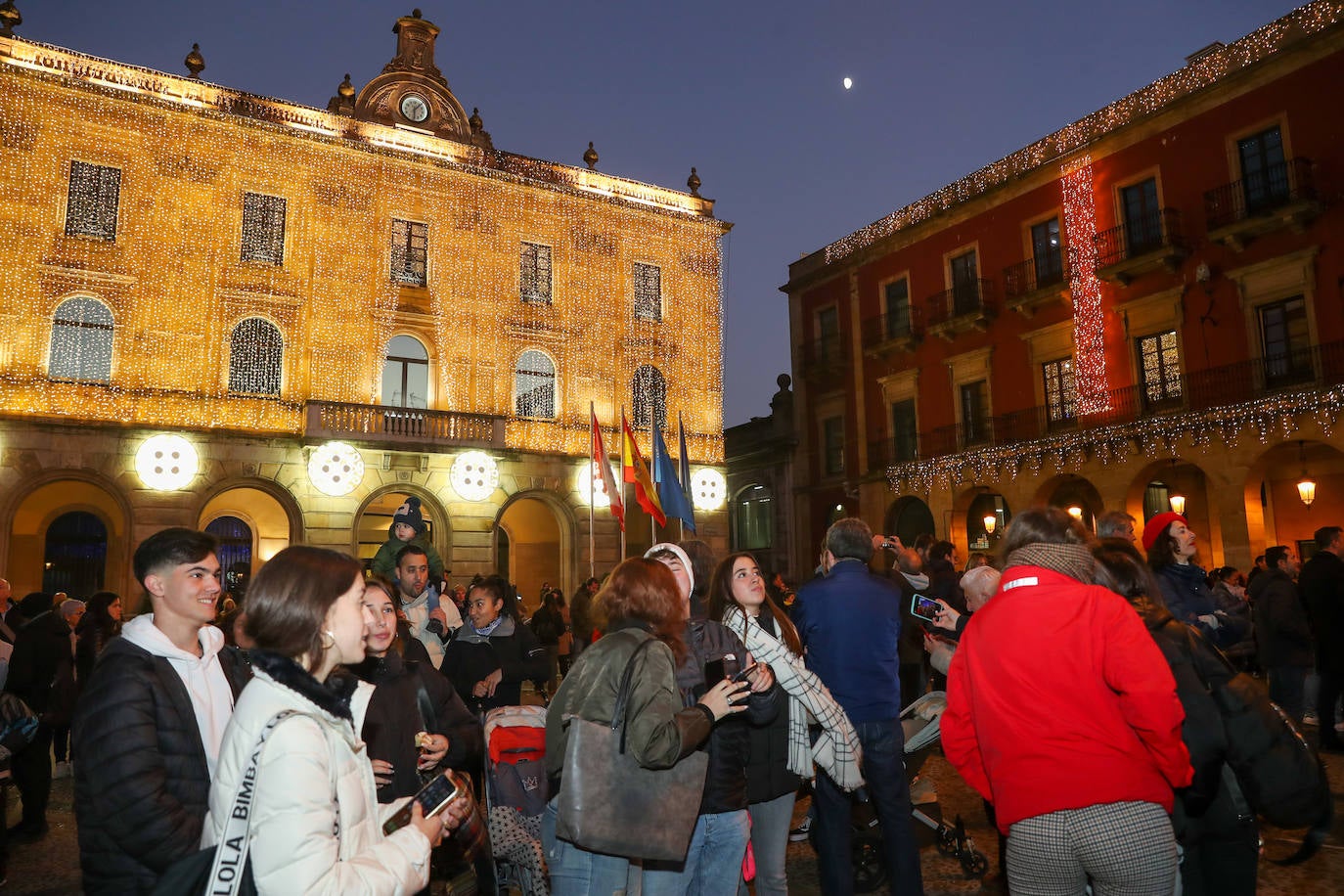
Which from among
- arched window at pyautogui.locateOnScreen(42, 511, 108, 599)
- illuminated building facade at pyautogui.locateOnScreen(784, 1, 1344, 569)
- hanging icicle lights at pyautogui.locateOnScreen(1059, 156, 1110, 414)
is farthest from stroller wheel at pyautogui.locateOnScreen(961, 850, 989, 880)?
arched window at pyautogui.locateOnScreen(42, 511, 108, 599)

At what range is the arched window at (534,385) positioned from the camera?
22406 millimetres

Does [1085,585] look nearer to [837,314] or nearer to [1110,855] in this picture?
[1110,855]

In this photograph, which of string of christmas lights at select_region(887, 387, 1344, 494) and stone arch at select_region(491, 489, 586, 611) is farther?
stone arch at select_region(491, 489, 586, 611)

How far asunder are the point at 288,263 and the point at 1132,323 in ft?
63.6

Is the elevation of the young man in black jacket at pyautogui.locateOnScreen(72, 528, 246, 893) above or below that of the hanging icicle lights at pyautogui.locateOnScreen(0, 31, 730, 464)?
below

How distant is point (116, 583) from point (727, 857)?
18789 millimetres

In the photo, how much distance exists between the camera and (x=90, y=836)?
2.68 m

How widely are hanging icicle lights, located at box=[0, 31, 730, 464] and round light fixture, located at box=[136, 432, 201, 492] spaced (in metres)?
0.52

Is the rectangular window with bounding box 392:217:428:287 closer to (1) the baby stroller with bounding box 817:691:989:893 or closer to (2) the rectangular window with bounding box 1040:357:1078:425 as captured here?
(2) the rectangular window with bounding box 1040:357:1078:425

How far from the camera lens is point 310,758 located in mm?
2004

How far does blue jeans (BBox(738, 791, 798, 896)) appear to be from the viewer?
13.2 feet

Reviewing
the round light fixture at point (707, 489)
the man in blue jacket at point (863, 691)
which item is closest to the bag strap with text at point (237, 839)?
the man in blue jacket at point (863, 691)

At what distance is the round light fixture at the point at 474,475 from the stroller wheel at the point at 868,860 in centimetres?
1682

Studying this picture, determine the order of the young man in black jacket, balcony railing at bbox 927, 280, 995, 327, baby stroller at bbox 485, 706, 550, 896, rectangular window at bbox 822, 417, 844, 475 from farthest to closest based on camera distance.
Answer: rectangular window at bbox 822, 417, 844, 475 < balcony railing at bbox 927, 280, 995, 327 < baby stroller at bbox 485, 706, 550, 896 < the young man in black jacket
